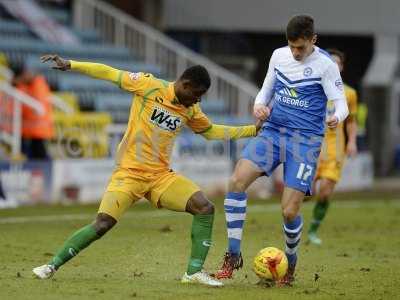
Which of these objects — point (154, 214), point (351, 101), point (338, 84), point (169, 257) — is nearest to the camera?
point (338, 84)

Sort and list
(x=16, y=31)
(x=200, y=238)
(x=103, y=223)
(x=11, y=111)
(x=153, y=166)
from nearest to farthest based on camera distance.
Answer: (x=103, y=223) → (x=200, y=238) → (x=153, y=166) → (x=11, y=111) → (x=16, y=31)

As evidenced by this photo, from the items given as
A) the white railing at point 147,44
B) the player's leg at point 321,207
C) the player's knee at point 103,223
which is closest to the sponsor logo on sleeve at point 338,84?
the player's knee at point 103,223

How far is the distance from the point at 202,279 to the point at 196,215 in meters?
0.56

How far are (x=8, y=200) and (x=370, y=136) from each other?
46.3ft

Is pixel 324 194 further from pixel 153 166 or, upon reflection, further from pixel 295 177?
pixel 153 166

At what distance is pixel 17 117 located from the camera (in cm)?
2108

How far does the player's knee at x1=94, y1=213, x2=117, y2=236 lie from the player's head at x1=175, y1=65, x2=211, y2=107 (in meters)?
1.20

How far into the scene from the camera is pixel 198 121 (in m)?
10.6

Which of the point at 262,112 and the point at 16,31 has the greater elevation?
the point at 262,112

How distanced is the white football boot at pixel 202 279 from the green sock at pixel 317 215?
16.6ft

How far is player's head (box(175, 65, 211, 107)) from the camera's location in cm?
1004

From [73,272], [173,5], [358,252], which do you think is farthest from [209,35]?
[73,272]

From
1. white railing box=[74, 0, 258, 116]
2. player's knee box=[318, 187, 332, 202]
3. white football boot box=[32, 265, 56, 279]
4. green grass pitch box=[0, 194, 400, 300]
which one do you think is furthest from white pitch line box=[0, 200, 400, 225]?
white football boot box=[32, 265, 56, 279]

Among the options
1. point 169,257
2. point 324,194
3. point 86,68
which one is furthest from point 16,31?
point 86,68
